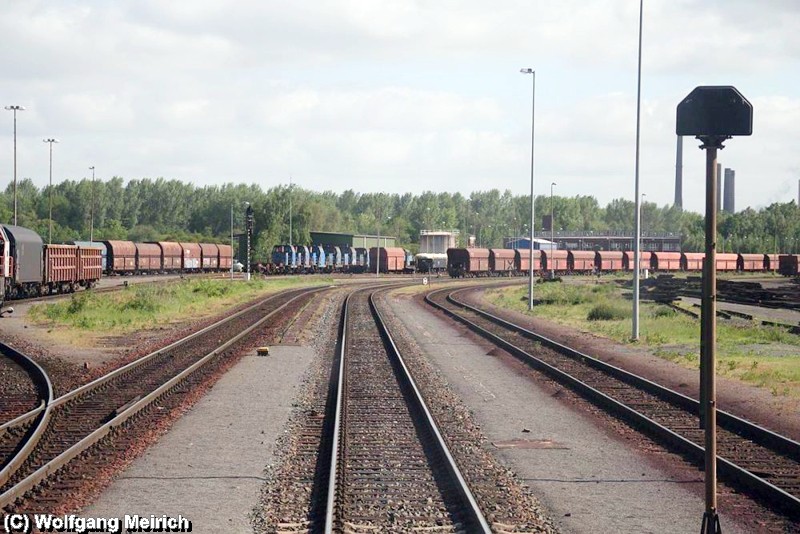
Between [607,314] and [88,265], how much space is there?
107 ft

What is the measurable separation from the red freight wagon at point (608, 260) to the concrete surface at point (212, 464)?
100815 mm

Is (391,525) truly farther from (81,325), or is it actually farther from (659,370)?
(81,325)

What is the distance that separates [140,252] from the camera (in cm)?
8856

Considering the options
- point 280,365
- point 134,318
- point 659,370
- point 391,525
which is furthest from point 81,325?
point 391,525

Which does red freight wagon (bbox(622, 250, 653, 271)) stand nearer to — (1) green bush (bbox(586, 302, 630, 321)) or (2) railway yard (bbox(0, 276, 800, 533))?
(1) green bush (bbox(586, 302, 630, 321))

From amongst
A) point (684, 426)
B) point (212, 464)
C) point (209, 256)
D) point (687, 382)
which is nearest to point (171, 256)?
point (209, 256)

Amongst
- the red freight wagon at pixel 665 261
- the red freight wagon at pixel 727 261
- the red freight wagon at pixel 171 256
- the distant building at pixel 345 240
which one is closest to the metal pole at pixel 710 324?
the red freight wagon at pixel 171 256

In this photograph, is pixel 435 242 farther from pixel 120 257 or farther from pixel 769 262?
pixel 120 257

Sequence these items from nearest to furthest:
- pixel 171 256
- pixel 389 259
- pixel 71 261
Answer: pixel 71 261
pixel 171 256
pixel 389 259

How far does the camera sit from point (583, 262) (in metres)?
115

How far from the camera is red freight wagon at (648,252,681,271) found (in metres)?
114

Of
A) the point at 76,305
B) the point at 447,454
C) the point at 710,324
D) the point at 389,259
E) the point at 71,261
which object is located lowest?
the point at 447,454

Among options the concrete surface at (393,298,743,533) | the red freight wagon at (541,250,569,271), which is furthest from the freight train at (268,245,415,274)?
the concrete surface at (393,298,743,533)

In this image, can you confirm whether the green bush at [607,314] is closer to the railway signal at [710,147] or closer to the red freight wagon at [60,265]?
the red freight wagon at [60,265]
